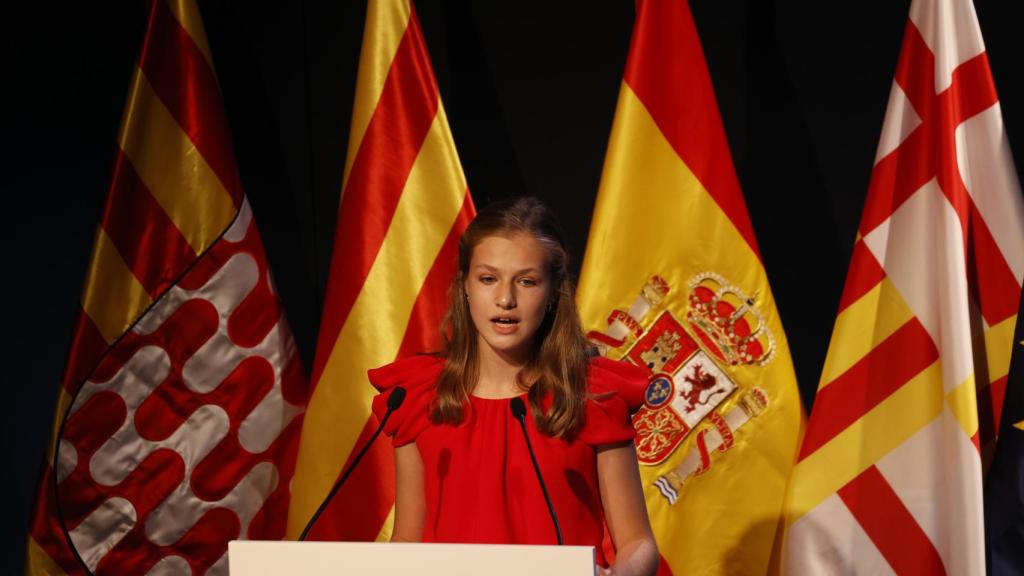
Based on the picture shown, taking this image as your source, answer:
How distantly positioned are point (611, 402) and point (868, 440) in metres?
0.87

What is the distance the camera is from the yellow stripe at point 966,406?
2123mm

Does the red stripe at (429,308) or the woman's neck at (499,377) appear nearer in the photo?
the woman's neck at (499,377)

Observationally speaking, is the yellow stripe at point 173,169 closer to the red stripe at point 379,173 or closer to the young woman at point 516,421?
the red stripe at point 379,173

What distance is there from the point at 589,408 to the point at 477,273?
10.4 inches

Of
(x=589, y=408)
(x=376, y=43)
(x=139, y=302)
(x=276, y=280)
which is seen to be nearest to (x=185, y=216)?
(x=139, y=302)

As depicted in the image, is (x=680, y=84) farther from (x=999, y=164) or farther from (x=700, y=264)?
(x=999, y=164)

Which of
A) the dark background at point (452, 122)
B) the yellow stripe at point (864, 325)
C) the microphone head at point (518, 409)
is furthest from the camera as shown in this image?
the dark background at point (452, 122)

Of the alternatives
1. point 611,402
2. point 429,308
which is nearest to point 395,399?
point 611,402

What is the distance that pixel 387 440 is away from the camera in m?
2.35

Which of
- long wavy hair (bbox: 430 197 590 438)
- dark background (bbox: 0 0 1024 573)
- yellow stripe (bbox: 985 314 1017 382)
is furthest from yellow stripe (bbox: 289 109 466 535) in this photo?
yellow stripe (bbox: 985 314 1017 382)

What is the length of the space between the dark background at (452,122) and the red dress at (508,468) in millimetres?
1152

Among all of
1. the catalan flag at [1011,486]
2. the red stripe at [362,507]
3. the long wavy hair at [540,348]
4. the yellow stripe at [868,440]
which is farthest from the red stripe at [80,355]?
the catalan flag at [1011,486]

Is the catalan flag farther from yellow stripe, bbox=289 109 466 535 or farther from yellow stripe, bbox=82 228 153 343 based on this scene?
yellow stripe, bbox=82 228 153 343

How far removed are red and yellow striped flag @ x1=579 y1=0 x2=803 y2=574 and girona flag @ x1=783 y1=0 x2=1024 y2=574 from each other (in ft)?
0.35
